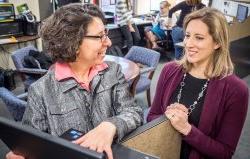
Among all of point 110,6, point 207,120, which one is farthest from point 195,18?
point 110,6

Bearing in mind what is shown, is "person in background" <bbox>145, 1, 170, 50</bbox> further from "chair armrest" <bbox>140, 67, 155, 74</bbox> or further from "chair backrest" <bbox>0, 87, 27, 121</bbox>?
"chair backrest" <bbox>0, 87, 27, 121</bbox>

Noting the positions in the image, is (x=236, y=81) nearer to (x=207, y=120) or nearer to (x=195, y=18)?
(x=207, y=120)

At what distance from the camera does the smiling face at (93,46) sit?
3.58 feet

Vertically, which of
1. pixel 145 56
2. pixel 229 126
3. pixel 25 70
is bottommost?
pixel 25 70

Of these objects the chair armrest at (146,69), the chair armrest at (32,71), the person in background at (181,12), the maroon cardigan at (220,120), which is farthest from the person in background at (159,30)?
the maroon cardigan at (220,120)

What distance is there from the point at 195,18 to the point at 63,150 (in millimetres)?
1133

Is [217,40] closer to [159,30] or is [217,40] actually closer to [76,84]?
[76,84]

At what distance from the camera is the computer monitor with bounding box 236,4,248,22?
16.1ft

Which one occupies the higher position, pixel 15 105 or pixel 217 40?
pixel 217 40

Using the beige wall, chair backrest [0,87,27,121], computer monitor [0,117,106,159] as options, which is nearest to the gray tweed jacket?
computer monitor [0,117,106,159]

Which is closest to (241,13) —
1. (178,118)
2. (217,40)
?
(217,40)

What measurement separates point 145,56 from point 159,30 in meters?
2.90

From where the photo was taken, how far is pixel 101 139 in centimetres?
80

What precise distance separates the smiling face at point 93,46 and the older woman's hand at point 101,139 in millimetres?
306
